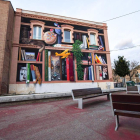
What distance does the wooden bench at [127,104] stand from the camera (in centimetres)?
217

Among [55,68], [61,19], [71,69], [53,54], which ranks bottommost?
[71,69]

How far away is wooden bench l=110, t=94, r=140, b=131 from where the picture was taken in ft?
7.12

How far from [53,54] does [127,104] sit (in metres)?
10.5

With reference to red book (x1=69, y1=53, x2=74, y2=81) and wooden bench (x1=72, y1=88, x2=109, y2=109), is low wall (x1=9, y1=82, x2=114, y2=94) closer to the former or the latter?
Answer: red book (x1=69, y1=53, x2=74, y2=81)

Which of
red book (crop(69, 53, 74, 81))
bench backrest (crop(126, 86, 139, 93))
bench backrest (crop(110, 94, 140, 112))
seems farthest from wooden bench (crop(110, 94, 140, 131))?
red book (crop(69, 53, 74, 81))

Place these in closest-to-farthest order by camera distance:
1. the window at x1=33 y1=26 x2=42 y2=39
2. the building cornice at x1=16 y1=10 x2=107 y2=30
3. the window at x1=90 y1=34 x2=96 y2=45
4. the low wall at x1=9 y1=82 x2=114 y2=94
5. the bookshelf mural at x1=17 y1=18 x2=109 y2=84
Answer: the low wall at x1=9 y1=82 x2=114 y2=94, the bookshelf mural at x1=17 y1=18 x2=109 y2=84, the window at x1=33 y1=26 x2=42 y2=39, the building cornice at x1=16 y1=10 x2=107 y2=30, the window at x1=90 y1=34 x2=96 y2=45

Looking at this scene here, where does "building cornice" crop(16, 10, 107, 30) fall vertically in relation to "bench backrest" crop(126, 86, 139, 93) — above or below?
above

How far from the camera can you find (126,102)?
2.28 meters

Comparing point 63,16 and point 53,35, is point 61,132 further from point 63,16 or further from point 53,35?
point 63,16

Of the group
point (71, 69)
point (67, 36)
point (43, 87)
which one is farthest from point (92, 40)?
point (43, 87)

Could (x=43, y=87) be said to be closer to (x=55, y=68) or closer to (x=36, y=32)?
(x=55, y=68)

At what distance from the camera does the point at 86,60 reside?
12.9m

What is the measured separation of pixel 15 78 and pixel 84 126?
9535 mm

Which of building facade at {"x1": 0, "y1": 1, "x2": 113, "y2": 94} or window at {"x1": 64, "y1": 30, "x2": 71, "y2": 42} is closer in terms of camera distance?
building facade at {"x1": 0, "y1": 1, "x2": 113, "y2": 94}
